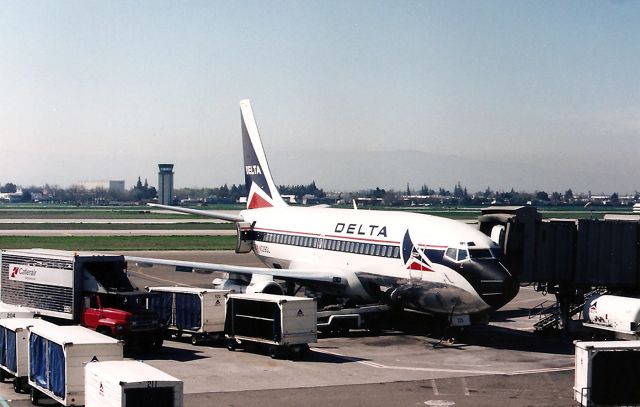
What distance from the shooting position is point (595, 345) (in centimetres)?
2781

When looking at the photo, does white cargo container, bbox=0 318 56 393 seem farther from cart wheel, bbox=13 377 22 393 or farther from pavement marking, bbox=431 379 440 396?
pavement marking, bbox=431 379 440 396

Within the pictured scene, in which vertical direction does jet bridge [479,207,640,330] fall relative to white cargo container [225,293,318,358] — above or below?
above

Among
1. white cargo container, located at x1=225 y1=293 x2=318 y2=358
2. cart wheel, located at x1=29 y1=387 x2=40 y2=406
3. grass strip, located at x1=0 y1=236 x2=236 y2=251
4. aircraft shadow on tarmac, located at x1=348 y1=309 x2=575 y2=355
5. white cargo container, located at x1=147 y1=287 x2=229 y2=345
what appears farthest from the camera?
grass strip, located at x1=0 y1=236 x2=236 y2=251

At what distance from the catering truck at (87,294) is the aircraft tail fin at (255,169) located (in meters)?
21.4

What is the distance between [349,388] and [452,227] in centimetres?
1262

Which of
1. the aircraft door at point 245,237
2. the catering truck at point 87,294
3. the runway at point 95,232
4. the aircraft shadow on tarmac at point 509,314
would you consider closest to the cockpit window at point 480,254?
the aircraft shadow on tarmac at point 509,314

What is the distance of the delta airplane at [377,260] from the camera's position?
39125 mm

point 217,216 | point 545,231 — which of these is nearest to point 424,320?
point 545,231

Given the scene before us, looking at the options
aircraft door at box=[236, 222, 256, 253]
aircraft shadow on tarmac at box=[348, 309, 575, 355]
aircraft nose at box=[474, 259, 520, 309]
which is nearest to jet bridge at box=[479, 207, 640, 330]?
aircraft shadow on tarmac at box=[348, 309, 575, 355]

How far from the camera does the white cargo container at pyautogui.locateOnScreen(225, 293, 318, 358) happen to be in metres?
36.9

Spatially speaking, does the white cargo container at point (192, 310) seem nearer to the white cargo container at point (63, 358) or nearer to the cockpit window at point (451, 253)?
the cockpit window at point (451, 253)

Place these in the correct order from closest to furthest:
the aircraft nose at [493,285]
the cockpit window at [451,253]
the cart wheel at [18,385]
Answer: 1. the cart wheel at [18,385]
2. the aircraft nose at [493,285]
3. the cockpit window at [451,253]

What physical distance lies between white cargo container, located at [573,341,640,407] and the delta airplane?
34.7ft

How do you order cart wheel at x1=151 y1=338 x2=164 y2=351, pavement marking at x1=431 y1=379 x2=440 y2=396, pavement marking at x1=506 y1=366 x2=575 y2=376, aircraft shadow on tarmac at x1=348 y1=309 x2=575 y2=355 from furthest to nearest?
aircraft shadow on tarmac at x1=348 y1=309 x2=575 y2=355 → cart wheel at x1=151 y1=338 x2=164 y2=351 → pavement marking at x1=506 y1=366 x2=575 y2=376 → pavement marking at x1=431 y1=379 x2=440 y2=396
